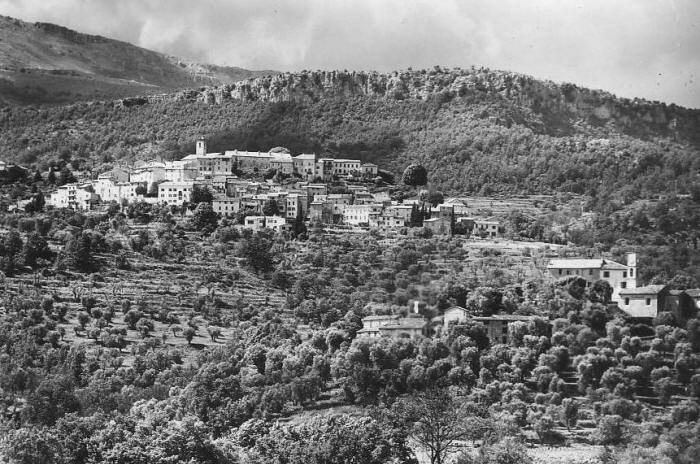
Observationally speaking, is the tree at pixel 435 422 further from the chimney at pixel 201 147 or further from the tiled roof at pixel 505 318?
the chimney at pixel 201 147

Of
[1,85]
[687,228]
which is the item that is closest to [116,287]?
[687,228]

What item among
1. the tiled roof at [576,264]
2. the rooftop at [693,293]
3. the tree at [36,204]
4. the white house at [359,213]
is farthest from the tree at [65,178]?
the rooftop at [693,293]

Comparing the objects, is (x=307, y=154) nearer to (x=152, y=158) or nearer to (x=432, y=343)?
(x=152, y=158)

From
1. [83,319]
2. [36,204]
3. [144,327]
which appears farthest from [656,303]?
[36,204]

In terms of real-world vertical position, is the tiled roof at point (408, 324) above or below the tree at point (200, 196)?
below

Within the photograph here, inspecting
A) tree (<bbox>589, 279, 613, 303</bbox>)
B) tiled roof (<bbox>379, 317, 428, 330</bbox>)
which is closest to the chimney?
tiled roof (<bbox>379, 317, 428, 330</bbox>)

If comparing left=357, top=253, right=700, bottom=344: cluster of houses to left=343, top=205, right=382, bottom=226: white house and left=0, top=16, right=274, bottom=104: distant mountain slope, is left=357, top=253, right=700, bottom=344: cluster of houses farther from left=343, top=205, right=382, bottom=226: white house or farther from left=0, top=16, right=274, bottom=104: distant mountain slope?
left=0, top=16, right=274, bottom=104: distant mountain slope
